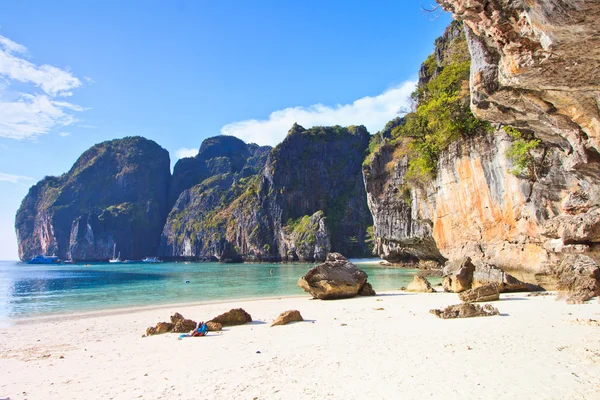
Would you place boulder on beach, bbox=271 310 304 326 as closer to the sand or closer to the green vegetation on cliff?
the sand

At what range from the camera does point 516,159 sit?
1745cm

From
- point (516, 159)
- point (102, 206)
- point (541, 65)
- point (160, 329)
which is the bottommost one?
point (160, 329)

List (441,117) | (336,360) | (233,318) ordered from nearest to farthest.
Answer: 1. (336,360)
2. (233,318)
3. (441,117)

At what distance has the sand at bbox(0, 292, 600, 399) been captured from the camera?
187 inches

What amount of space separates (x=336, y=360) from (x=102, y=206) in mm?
167543

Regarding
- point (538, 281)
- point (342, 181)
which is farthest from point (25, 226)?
point (538, 281)

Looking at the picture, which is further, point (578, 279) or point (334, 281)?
point (334, 281)

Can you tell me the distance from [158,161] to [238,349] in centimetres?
17096

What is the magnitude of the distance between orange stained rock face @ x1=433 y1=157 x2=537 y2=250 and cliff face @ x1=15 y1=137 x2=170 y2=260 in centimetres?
13561

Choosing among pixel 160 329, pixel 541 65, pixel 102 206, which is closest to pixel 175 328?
pixel 160 329

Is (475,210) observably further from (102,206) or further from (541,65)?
(102,206)

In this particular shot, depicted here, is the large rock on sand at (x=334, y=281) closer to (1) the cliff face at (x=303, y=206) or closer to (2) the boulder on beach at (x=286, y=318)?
(2) the boulder on beach at (x=286, y=318)

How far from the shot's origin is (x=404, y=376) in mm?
5121

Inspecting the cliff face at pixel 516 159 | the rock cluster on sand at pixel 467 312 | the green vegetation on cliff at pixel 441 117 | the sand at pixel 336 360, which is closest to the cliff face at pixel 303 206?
the cliff face at pixel 516 159
